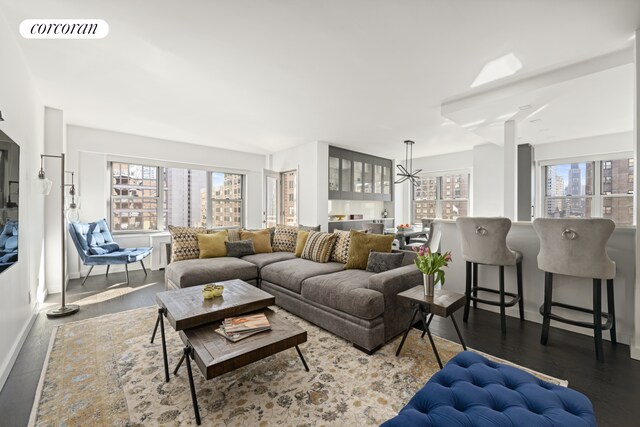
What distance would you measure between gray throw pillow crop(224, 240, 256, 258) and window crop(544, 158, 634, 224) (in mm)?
6247

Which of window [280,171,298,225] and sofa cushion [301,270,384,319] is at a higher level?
window [280,171,298,225]

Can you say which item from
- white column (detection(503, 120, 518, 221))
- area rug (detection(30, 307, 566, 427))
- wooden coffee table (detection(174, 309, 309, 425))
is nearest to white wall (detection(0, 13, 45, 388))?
area rug (detection(30, 307, 566, 427))

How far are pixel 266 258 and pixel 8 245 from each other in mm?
2485

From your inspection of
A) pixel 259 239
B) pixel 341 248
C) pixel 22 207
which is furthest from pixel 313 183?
pixel 22 207

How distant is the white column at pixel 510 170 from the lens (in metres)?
4.09

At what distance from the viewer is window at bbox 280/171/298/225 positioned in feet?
20.5

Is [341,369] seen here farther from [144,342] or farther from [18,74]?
[18,74]

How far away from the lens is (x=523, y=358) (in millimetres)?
2262

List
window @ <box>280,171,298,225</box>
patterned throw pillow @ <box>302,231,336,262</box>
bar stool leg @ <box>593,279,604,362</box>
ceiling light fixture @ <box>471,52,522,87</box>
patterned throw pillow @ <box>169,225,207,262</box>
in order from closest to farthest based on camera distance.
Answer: bar stool leg @ <box>593,279,604,362</box> < ceiling light fixture @ <box>471,52,522,87</box> < patterned throw pillow @ <box>302,231,336,262</box> < patterned throw pillow @ <box>169,225,207,262</box> < window @ <box>280,171,298,225</box>

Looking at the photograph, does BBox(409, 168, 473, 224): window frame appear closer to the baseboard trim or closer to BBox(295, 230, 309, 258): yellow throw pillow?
BBox(295, 230, 309, 258): yellow throw pillow

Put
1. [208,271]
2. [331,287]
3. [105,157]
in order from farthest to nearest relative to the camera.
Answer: [105,157]
[208,271]
[331,287]

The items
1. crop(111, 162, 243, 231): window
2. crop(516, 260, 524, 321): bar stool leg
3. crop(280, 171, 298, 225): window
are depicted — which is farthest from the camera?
crop(280, 171, 298, 225): window

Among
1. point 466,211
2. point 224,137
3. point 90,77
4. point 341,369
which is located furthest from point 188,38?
point 466,211

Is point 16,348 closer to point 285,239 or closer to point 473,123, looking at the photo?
point 285,239
